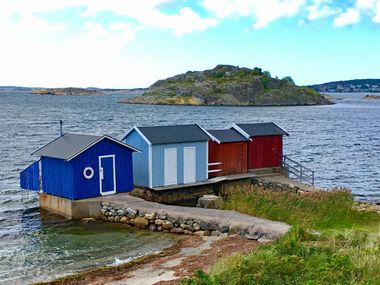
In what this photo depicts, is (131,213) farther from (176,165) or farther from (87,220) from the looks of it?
(176,165)

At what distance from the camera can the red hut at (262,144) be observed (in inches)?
1150

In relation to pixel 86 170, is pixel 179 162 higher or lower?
lower

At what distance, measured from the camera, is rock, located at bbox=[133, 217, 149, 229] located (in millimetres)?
19938

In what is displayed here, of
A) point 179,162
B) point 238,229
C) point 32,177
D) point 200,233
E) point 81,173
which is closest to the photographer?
point 238,229

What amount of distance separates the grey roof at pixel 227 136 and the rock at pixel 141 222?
8871 millimetres

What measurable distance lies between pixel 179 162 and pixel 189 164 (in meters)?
0.68

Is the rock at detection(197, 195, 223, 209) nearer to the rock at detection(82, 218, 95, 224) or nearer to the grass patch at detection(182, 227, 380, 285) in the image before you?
the rock at detection(82, 218, 95, 224)

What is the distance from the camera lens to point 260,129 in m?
30.1

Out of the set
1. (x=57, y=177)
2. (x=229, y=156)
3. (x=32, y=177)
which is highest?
(x=229, y=156)

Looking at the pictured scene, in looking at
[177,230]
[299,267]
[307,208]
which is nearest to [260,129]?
[307,208]

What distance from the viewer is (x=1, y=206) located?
25109 millimetres

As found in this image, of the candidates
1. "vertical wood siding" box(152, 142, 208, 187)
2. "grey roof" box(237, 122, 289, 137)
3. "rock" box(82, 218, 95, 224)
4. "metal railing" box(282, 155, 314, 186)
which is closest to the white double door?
"vertical wood siding" box(152, 142, 208, 187)

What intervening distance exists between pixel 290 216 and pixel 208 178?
8.54 metres

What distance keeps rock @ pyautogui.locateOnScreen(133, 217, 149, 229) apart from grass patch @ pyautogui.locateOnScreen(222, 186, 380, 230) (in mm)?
3653
